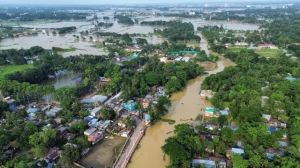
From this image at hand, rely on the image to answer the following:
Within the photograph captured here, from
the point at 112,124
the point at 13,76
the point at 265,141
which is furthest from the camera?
the point at 13,76

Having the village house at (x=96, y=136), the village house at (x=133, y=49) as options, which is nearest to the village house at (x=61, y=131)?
the village house at (x=96, y=136)

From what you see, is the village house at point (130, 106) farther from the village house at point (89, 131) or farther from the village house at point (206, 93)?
the village house at point (206, 93)

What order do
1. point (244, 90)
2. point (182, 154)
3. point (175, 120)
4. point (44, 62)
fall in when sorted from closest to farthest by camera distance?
point (182, 154) → point (175, 120) → point (244, 90) → point (44, 62)

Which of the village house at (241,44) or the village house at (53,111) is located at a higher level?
the village house at (241,44)

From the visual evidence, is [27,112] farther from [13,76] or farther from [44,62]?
[44,62]

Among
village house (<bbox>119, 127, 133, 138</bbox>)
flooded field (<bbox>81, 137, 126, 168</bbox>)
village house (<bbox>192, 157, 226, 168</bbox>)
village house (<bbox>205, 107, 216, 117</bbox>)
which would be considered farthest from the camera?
village house (<bbox>205, 107, 216, 117</bbox>)

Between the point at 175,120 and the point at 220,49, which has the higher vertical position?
the point at 220,49

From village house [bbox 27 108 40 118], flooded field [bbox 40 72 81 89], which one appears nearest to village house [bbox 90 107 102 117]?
village house [bbox 27 108 40 118]

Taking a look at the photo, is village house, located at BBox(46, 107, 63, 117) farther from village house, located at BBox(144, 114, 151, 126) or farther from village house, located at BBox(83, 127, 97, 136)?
village house, located at BBox(144, 114, 151, 126)

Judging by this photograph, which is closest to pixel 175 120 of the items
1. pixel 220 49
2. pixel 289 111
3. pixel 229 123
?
pixel 229 123
